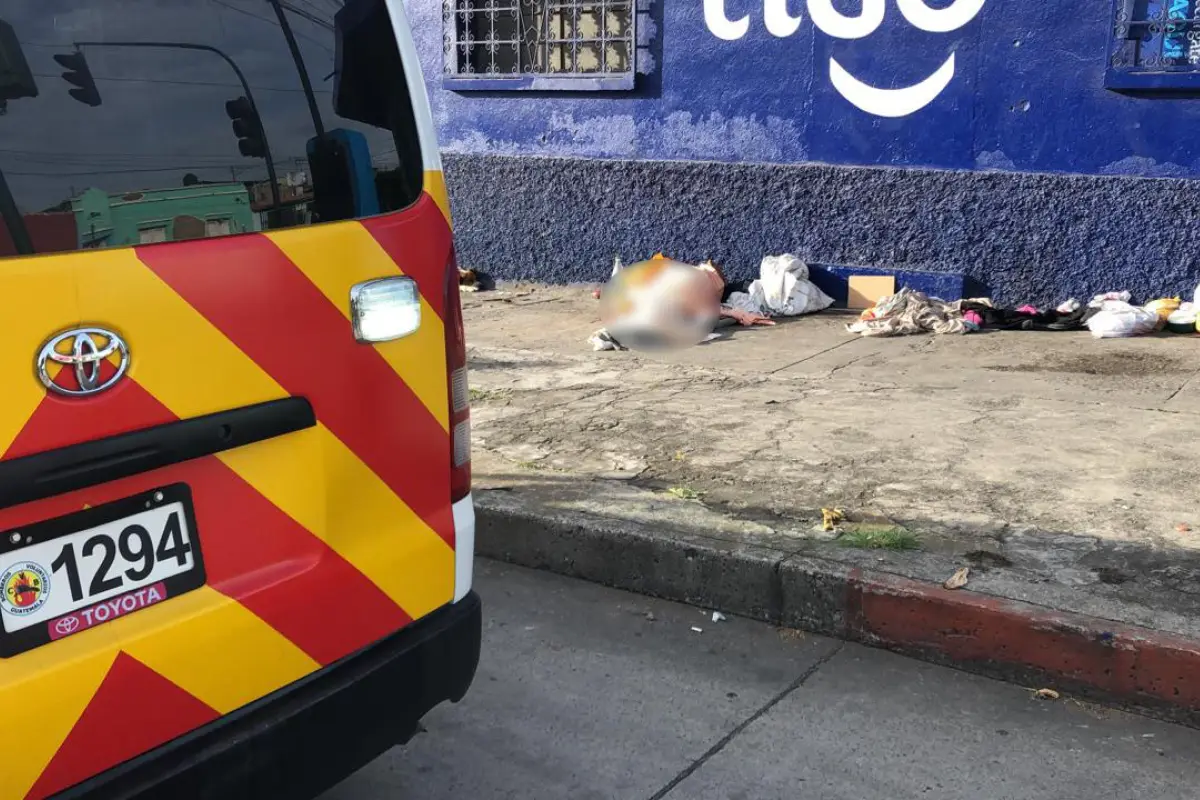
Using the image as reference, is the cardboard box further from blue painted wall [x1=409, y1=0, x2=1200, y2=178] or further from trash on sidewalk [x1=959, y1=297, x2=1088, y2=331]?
blue painted wall [x1=409, y1=0, x2=1200, y2=178]

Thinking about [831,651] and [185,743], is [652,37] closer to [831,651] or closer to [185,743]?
[831,651]

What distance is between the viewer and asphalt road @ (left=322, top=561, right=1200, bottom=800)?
301 cm

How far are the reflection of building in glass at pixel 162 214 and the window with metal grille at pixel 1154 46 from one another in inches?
255

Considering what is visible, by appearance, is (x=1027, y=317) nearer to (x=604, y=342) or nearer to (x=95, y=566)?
(x=604, y=342)

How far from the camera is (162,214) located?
6.97 feet

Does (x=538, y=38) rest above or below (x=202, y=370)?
above

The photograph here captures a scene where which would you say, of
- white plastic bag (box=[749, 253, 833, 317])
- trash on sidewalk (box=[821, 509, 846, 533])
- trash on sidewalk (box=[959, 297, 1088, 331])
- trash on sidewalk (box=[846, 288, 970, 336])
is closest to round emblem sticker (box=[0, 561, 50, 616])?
trash on sidewalk (box=[821, 509, 846, 533])

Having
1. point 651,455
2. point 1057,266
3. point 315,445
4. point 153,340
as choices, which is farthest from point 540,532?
point 1057,266

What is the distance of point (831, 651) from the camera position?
12.4 feet

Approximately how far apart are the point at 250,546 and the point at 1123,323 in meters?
6.27

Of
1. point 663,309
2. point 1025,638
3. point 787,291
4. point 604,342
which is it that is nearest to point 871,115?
point 787,291

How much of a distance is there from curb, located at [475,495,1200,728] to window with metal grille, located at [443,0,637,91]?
5.56 metres

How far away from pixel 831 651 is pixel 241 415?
7.32 ft

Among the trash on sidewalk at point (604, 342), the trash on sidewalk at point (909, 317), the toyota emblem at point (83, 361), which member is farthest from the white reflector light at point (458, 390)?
the trash on sidewalk at point (909, 317)
